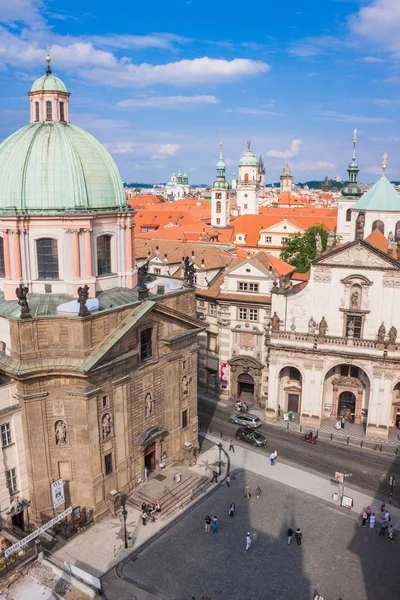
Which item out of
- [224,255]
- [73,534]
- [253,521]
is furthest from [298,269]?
[73,534]

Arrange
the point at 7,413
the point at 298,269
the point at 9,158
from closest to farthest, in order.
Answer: the point at 7,413 → the point at 9,158 → the point at 298,269

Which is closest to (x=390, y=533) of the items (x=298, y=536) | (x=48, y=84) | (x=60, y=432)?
(x=298, y=536)

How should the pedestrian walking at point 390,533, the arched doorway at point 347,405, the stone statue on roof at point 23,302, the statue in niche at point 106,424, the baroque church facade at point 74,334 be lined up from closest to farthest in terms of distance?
the stone statue on roof at point 23,302 < the baroque church facade at point 74,334 < the pedestrian walking at point 390,533 < the statue in niche at point 106,424 < the arched doorway at point 347,405

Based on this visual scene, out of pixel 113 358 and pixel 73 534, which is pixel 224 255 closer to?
pixel 113 358

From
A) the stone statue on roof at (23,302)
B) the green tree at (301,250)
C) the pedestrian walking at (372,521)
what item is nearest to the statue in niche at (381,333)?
the pedestrian walking at (372,521)

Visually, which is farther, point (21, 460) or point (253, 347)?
point (253, 347)

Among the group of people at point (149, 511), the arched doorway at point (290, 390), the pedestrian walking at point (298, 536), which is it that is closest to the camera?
the pedestrian walking at point (298, 536)

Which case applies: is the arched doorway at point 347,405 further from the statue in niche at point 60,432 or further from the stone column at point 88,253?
the statue in niche at point 60,432

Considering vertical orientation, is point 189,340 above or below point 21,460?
above
